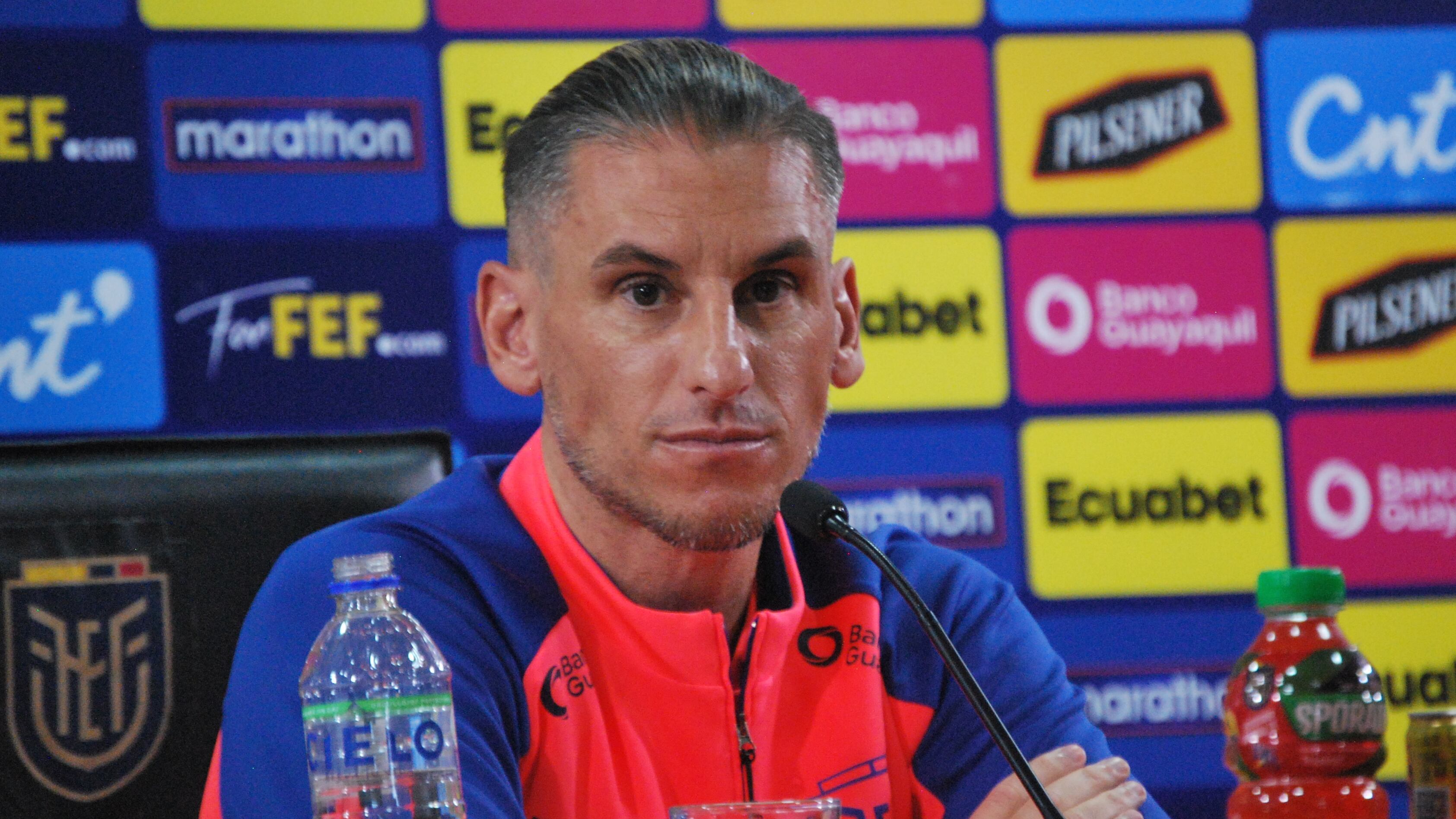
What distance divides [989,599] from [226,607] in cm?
71

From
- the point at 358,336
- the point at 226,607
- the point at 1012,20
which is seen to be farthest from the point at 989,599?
the point at 1012,20

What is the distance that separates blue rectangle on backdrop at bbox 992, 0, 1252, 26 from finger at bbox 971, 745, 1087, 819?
5.75 feet

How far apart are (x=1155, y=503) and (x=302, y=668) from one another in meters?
1.80

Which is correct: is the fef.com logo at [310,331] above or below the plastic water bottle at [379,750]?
above

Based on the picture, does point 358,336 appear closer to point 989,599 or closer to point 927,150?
point 927,150

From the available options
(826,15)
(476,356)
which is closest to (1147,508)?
(826,15)

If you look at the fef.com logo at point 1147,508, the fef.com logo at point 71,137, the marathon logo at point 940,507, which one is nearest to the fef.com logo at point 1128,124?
the fef.com logo at point 1147,508

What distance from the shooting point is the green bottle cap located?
1.02 metres

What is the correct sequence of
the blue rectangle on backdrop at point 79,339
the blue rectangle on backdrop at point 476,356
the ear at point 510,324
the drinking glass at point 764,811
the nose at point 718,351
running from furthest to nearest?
the blue rectangle on backdrop at point 476,356 → the blue rectangle on backdrop at point 79,339 → the ear at point 510,324 → the nose at point 718,351 → the drinking glass at point 764,811

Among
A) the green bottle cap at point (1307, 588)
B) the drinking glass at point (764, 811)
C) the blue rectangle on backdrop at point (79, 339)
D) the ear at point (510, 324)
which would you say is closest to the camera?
the drinking glass at point (764, 811)

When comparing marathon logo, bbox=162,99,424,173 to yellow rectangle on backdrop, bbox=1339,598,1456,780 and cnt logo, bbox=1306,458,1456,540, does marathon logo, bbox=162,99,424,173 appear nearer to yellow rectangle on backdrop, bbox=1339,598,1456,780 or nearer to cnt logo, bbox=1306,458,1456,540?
cnt logo, bbox=1306,458,1456,540

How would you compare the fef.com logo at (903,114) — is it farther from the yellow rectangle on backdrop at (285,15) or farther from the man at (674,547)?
the man at (674,547)

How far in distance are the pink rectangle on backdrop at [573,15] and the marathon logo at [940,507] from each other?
0.82 meters

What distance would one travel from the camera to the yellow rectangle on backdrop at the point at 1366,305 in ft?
8.87
